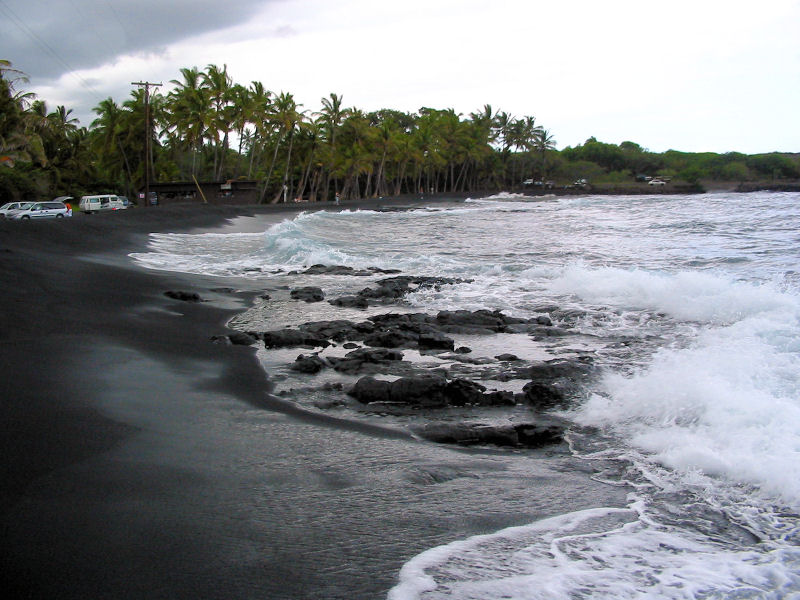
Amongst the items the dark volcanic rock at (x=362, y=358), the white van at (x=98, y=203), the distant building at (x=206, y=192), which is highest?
the distant building at (x=206, y=192)

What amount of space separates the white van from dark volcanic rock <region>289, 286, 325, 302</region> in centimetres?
2999

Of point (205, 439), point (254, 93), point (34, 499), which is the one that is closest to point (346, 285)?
point (205, 439)

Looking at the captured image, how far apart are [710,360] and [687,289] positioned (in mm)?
5910

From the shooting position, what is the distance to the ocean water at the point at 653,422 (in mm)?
Result: 3391

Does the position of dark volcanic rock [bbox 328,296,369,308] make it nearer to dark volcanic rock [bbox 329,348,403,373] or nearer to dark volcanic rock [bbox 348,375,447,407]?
dark volcanic rock [bbox 329,348,403,373]

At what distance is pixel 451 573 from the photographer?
3.33 m

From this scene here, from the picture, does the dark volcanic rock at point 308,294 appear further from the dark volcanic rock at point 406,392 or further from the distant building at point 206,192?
the distant building at point 206,192

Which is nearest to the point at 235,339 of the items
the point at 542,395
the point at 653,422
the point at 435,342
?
the point at 435,342

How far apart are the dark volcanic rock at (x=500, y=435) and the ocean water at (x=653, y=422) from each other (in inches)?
10.0

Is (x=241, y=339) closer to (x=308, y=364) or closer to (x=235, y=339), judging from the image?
(x=235, y=339)

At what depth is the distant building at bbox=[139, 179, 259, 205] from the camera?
50938mm

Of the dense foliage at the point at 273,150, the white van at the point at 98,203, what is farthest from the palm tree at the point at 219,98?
the white van at the point at 98,203

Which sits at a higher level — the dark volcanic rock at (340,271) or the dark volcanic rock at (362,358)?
the dark volcanic rock at (340,271)

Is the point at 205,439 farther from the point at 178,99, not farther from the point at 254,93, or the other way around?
the point at 254,93
